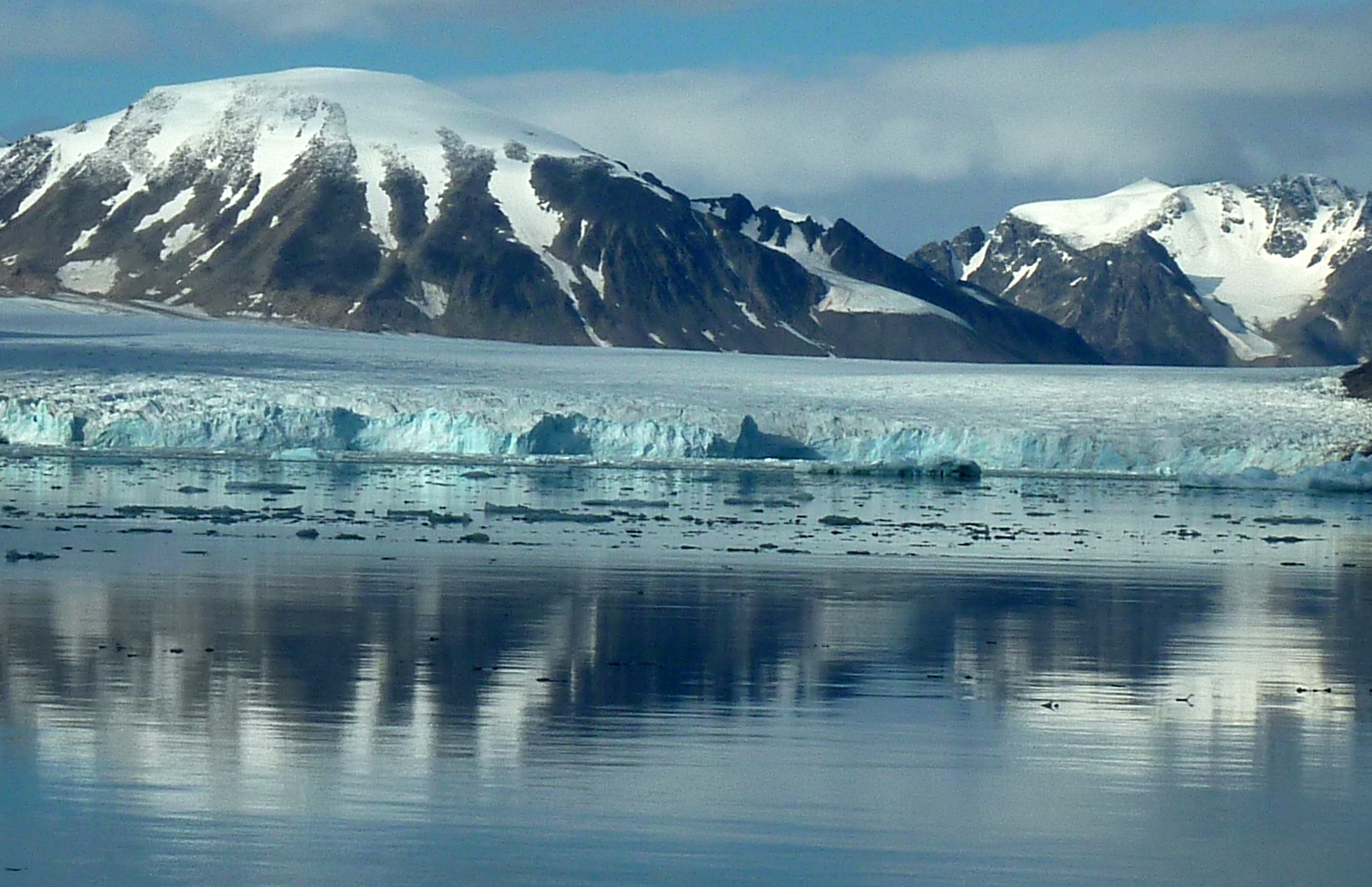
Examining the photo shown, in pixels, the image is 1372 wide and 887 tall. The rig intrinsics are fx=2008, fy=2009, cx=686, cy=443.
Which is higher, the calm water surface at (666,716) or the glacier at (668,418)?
the glacier at (668,418)

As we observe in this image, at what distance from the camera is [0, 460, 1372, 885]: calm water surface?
8.16 metres

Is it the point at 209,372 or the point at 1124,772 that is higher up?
the point at 209,372

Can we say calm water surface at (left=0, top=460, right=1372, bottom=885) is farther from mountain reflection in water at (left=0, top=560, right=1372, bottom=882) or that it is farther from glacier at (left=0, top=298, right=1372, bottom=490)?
glacier at (left=0, top=298, right=1372, bottom=490)

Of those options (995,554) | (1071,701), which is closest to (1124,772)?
(1071,701)

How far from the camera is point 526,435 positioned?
53.4 meters

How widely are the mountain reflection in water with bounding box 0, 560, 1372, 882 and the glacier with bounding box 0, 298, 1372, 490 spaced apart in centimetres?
3267

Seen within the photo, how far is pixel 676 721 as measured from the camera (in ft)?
36.6

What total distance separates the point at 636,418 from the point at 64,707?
143 ft

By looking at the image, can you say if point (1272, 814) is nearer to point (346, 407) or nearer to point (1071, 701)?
point (1071, 701)

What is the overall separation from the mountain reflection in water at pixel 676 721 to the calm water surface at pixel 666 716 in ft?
0.11

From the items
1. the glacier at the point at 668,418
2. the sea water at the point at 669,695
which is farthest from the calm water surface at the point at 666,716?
the glacier at the point at 668,418

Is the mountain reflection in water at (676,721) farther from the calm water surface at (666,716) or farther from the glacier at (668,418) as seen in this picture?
the glacier at (668,418)

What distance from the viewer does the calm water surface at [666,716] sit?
8164 millimetres

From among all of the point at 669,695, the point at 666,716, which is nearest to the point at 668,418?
the point at 669,695
